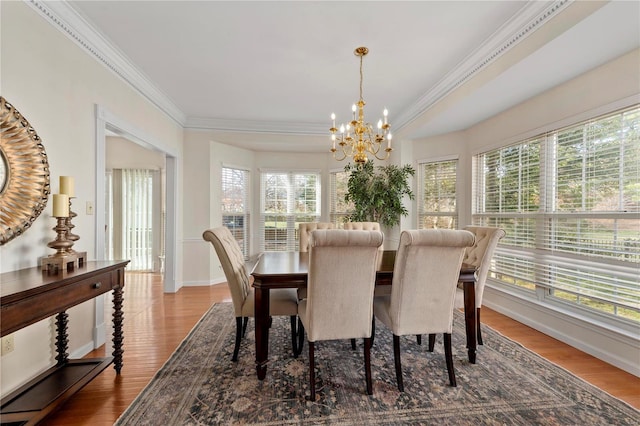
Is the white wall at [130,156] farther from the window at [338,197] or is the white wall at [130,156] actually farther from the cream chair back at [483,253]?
the cream chair back at [483,253]

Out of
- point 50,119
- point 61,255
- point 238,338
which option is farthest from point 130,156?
point 238,338

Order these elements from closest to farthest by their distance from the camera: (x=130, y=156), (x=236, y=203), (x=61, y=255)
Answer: (x=61, y=255)
(x=236, y=203)
(x=130, y=156)

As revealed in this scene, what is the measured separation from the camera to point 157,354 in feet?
8.07

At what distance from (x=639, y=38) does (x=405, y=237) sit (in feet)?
7.25

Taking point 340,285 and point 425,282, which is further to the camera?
point 425,282

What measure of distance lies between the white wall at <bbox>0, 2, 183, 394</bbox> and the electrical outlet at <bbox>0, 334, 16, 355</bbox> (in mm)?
34

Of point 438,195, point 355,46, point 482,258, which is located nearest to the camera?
point 482,258

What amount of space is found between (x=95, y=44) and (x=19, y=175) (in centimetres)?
141

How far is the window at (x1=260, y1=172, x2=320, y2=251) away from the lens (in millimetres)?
5660

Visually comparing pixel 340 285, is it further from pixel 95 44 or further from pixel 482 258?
pixel 95 44

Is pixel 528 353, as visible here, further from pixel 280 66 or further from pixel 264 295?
pixel 280 66

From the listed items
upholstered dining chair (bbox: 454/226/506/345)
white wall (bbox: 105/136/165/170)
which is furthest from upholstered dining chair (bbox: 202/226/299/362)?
white wall (bbox: 105/136/165/170)

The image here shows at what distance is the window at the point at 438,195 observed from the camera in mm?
4449

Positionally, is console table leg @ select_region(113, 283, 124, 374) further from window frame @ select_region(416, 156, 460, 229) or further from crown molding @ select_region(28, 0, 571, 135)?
window frame @ select_region(416, 156, 460, 229)
